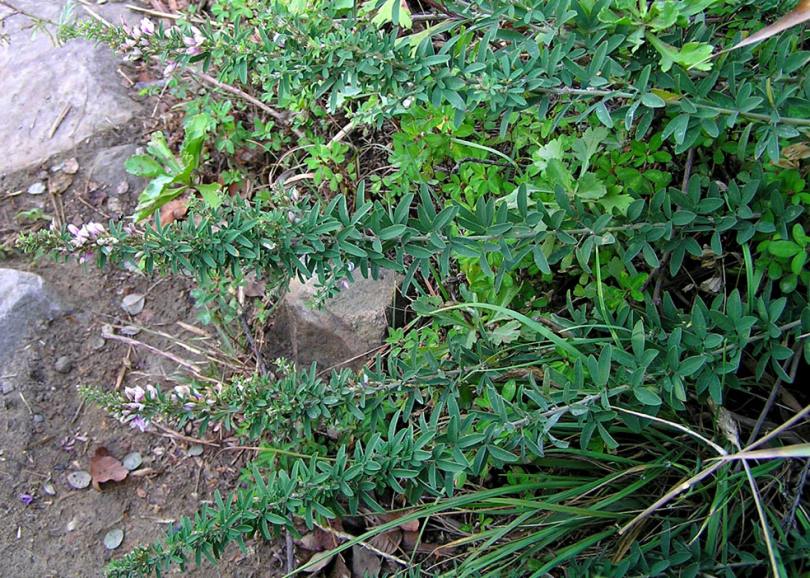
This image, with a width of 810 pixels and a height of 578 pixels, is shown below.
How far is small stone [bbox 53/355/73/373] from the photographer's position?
9.61ft

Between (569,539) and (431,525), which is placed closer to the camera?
(569,539)

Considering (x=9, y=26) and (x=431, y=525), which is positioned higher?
(x=9, y=26)

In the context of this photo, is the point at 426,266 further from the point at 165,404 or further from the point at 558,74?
the point at 165,404

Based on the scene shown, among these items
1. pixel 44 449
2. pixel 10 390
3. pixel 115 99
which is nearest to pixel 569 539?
pixel 44 449

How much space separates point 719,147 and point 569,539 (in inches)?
49.7

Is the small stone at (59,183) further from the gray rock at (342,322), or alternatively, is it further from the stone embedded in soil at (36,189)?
the gray rock at (342,322)

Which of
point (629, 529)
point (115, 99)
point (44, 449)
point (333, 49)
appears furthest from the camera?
point (115, 99)

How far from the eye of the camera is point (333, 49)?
180 centimetres

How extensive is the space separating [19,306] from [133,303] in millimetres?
435

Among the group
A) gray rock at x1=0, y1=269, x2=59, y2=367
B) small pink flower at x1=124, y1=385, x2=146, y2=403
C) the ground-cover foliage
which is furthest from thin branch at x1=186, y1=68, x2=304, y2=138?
small pink flower at x1=124, y1=385, x2=146, y2=403

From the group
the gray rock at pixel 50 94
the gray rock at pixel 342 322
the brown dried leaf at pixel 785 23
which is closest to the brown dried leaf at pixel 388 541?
the gray rock at pixel 342 322

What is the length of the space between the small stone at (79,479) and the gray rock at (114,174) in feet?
4.30

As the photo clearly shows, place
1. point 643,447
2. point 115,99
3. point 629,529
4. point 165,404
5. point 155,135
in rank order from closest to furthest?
point 165,404 < point 629,529 < point 643,447 < point 155,135 < point 115,99

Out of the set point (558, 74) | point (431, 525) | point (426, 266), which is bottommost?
point (431, 525)
